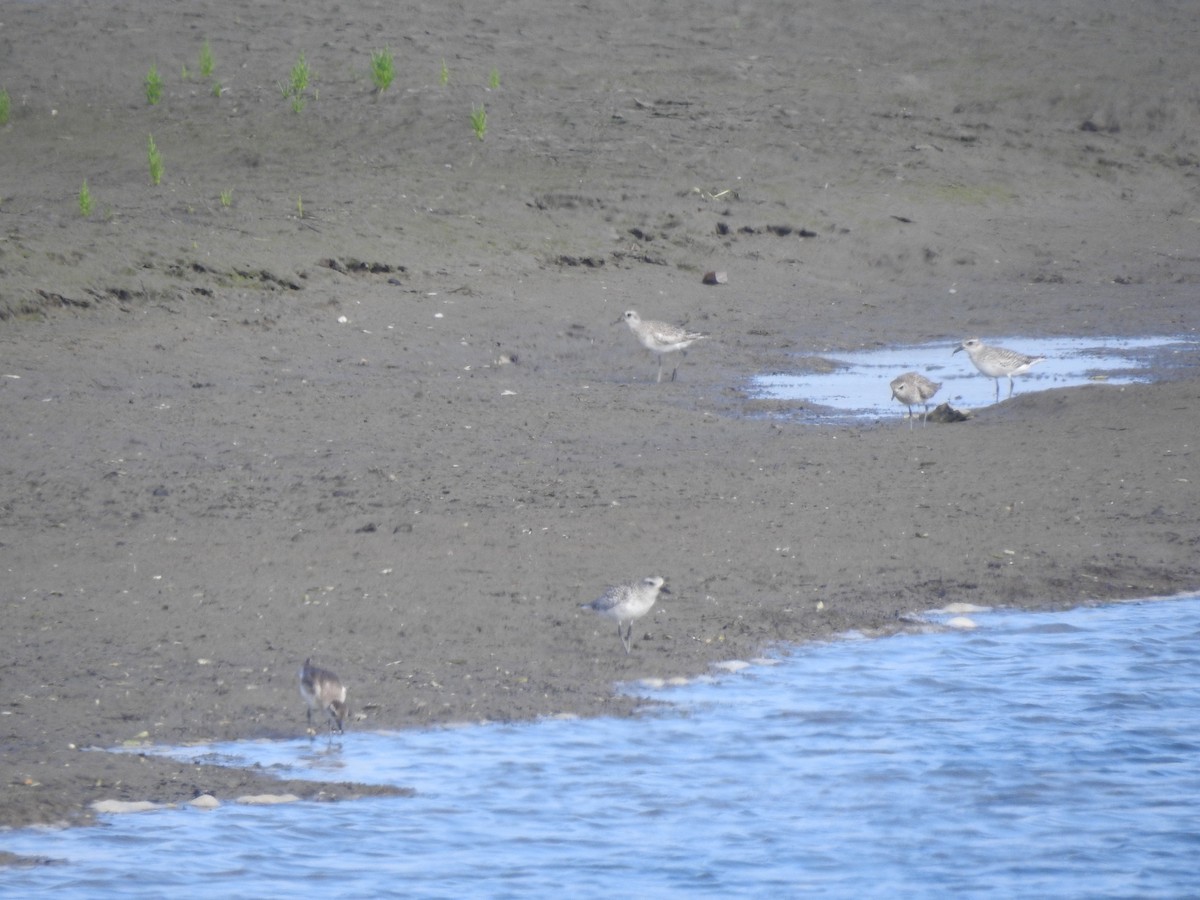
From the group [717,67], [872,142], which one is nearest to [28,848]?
[872,142]

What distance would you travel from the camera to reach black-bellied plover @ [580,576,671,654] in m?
7.24

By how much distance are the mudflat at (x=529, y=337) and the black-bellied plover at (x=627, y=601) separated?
22 cm

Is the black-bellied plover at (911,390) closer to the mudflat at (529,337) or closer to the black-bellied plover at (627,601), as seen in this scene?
the mudflat at (529,337)

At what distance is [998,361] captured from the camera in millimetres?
12656

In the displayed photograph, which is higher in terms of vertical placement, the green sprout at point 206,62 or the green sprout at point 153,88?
the green sprout at point 206,62

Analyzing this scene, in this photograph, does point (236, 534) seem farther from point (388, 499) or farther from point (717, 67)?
point (717, 67)

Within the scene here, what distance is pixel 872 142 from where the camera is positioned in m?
20.4

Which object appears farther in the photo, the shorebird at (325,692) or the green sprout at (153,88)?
the green sprout at (153,88)

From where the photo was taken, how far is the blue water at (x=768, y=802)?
5551 millimetres

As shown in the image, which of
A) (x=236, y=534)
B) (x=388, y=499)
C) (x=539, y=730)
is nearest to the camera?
(x=539, y=730)

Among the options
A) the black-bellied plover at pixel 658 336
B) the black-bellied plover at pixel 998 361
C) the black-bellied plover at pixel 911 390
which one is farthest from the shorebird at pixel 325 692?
the black-bellied plover at pixel 998 361

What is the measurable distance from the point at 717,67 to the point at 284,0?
20.7 ft

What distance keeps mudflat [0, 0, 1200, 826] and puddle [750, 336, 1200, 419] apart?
28 centimetres

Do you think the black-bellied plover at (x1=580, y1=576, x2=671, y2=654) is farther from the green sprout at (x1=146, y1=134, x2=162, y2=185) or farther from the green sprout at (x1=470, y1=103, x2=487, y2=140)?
the green sprout at (x1=470, y1=103, x2=487, y2=140)
